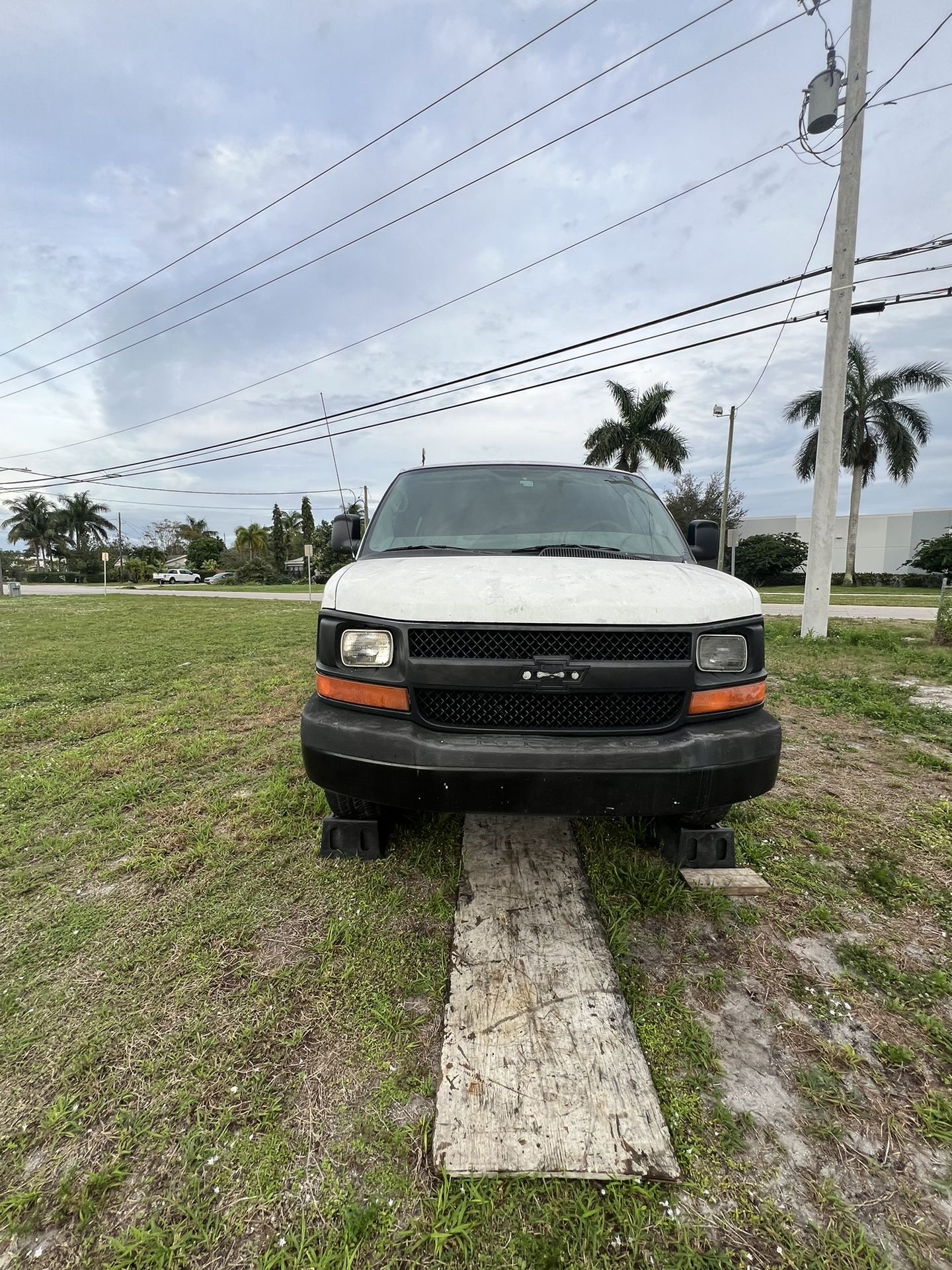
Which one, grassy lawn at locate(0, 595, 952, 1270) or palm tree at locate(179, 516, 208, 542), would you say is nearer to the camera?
grassy lawn at locate(0, 595, 952, 1270)

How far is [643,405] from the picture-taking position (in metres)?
28.4

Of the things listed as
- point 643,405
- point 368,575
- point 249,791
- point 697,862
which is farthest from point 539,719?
point 643,405

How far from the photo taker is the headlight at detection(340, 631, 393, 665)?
79.6 inches

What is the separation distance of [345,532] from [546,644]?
6.39 ft

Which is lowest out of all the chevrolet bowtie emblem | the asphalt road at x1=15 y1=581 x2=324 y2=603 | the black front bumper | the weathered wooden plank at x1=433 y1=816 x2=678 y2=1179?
the asphalt road at x1=15 y1=581 x2=324 y2=603

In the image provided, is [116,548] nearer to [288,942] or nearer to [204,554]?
[204,554]

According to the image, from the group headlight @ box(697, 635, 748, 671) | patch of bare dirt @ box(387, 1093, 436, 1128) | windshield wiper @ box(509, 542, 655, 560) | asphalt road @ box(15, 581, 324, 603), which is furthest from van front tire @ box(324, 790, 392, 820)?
asphalt road @ box(15, 581, 324, 603)

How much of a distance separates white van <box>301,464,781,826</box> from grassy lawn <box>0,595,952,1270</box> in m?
0.57

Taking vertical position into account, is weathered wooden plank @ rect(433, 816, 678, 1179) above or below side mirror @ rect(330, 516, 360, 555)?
below

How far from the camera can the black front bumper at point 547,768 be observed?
184 cm

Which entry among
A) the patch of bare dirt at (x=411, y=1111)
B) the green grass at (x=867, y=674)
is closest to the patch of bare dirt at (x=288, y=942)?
the patch of bare dirt at (x=411, y=1111)

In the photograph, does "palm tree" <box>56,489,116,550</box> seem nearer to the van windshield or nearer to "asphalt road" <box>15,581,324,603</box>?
"asphalt road" <box>15,581,324,603</box>

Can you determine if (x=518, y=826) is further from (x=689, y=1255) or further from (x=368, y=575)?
(x=689, y=1255)

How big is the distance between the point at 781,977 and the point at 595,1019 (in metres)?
0.69
